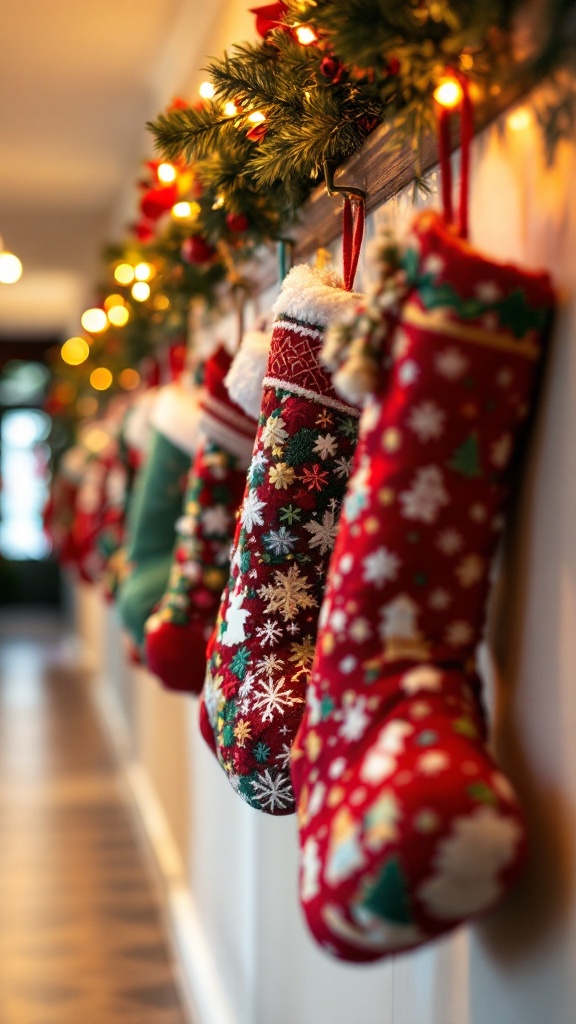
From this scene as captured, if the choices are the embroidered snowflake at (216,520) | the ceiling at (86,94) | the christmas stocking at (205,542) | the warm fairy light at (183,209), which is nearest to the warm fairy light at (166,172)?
→ the warm fairy light at (183,209)

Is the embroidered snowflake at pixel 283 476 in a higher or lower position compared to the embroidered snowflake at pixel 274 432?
lower

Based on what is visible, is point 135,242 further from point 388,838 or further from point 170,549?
point 388,838

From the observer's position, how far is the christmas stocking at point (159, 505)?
2154mm

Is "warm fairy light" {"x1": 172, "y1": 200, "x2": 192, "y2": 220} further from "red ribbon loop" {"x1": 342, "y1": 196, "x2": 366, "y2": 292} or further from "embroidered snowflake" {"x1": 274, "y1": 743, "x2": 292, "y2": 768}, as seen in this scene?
"embroidered snowflake" {"x1": 274, "y1": 743, "x2": 292, "y2": 768}

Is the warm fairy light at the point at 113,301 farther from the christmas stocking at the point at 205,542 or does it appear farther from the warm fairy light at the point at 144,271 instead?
the christmas stocking at the point at 205,542

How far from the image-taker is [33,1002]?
239cm

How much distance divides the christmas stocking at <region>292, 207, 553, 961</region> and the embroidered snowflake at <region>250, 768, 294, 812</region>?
0.86 feet

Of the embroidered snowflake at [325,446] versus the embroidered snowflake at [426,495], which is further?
the embroidered snowflake at [325,446]

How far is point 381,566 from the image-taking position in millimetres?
849

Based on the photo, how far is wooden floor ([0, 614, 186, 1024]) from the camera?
8.00 feet

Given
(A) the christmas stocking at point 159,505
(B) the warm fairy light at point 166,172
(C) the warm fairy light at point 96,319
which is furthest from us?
(C) the warm fairy light at point 96,319

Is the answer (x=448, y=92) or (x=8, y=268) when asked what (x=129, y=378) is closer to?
(x=8, y=268)

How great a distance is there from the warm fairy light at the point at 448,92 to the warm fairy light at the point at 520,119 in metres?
0.05

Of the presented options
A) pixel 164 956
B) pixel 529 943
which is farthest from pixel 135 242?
pixel 529 943
